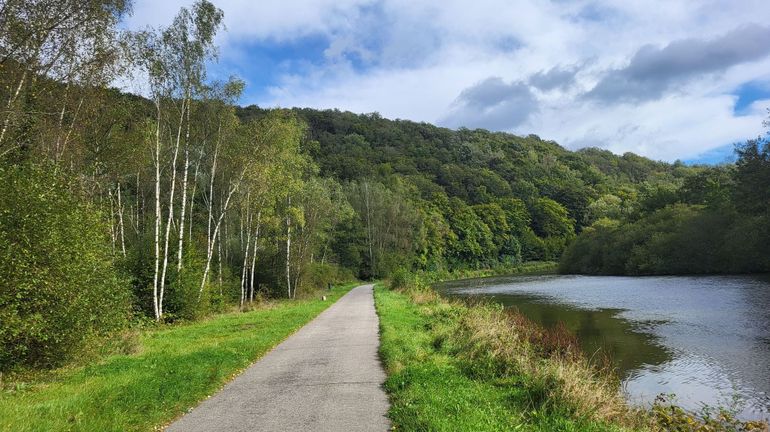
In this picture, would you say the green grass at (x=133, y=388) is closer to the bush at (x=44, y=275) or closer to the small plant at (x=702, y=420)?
the bush at (x=44, y=275)

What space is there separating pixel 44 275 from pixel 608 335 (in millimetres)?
19745

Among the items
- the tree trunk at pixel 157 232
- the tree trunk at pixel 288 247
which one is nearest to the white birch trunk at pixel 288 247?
the tree trunk at pixel 288 247

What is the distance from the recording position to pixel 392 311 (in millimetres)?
24453

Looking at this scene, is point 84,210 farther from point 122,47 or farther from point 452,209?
point 452,209

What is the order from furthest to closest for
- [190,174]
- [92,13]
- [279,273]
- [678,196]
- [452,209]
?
[452,209]
[678,196]
[279,273]
[190,174]
[92,13]

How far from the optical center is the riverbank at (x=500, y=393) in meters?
7.44

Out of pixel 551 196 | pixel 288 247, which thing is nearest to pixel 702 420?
pixel 288 247

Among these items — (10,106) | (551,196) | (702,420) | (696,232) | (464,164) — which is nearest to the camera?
(702,420)

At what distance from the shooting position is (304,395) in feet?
29.2

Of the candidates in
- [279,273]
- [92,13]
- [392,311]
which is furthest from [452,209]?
[92,13]

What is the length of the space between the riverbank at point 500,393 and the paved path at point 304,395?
45 centimetres

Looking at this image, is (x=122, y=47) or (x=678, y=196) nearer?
(x=122, y=47)

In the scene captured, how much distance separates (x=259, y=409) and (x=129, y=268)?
17.8 meters

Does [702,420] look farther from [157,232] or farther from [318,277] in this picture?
[318,277]
